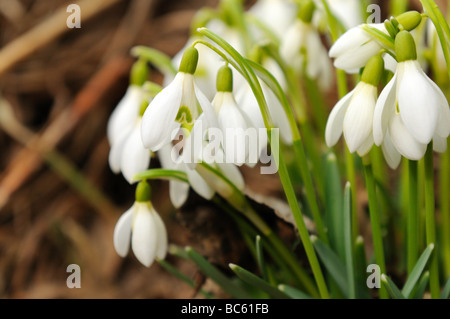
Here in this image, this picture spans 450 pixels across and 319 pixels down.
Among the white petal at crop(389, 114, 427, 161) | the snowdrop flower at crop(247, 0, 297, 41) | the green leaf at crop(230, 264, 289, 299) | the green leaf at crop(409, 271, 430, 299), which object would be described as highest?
the snowdrop flower at crop(247, 0, 297, 41)

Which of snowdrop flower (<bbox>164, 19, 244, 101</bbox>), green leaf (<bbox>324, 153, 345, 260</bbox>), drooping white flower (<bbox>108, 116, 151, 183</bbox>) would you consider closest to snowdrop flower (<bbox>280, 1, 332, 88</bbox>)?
snowdrop flower (<bbox>164, 19, 244, 101</bbox>)

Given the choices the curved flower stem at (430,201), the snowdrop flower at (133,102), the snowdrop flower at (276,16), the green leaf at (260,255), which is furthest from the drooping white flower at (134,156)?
the snowdrop flower at (276,16)

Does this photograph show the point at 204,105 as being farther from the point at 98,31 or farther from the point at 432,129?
the point at 98,31

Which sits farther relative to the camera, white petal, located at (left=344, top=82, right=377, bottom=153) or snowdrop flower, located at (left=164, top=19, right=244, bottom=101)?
snowdrop flower, located at (left=164, top=19, right=244, bottom=101)

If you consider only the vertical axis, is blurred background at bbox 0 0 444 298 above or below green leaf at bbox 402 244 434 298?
above

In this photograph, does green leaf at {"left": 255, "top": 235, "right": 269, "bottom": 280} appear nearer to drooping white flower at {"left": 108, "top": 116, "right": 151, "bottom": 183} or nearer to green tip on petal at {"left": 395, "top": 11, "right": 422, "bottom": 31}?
drooping white flower at {"left": 108, "top": 116, "right": 151, "bottom": 183}

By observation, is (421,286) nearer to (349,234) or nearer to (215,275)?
(349,234)

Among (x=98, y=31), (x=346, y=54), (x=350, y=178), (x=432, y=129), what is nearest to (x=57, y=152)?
(x=98, y=31)
